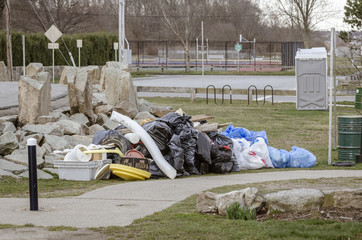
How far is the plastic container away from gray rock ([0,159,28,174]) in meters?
0.67

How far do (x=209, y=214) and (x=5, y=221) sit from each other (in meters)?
2.11

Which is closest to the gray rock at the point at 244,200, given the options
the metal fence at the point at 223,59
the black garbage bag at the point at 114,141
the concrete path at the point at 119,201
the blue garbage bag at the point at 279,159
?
the concrete path at the point at 119,201

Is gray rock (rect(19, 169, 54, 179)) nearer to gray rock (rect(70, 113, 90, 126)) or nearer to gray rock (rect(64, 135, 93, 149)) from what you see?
gray rock (rect(64, 135, 93, 149))

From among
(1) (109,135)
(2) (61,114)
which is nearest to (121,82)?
(2) (61,114)

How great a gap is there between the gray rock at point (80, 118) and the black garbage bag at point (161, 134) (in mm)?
4986

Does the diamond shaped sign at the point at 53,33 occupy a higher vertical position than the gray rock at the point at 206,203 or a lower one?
higher

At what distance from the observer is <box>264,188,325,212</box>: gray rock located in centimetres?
676

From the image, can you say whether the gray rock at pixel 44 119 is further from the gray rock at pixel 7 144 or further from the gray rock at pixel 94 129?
the gray rock at pixel 7 144

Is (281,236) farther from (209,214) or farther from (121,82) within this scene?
(121,82)

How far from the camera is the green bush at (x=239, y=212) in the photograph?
656cm

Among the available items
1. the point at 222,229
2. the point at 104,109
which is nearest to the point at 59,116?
the point at 104,109

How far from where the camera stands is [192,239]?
576cm

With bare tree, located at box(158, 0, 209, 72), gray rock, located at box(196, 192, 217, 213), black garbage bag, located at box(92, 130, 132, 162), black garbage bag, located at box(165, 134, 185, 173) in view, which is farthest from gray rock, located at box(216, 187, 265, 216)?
bare tree, located at box(158, 0, 209, 72)

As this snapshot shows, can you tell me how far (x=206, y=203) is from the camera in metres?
7.02
